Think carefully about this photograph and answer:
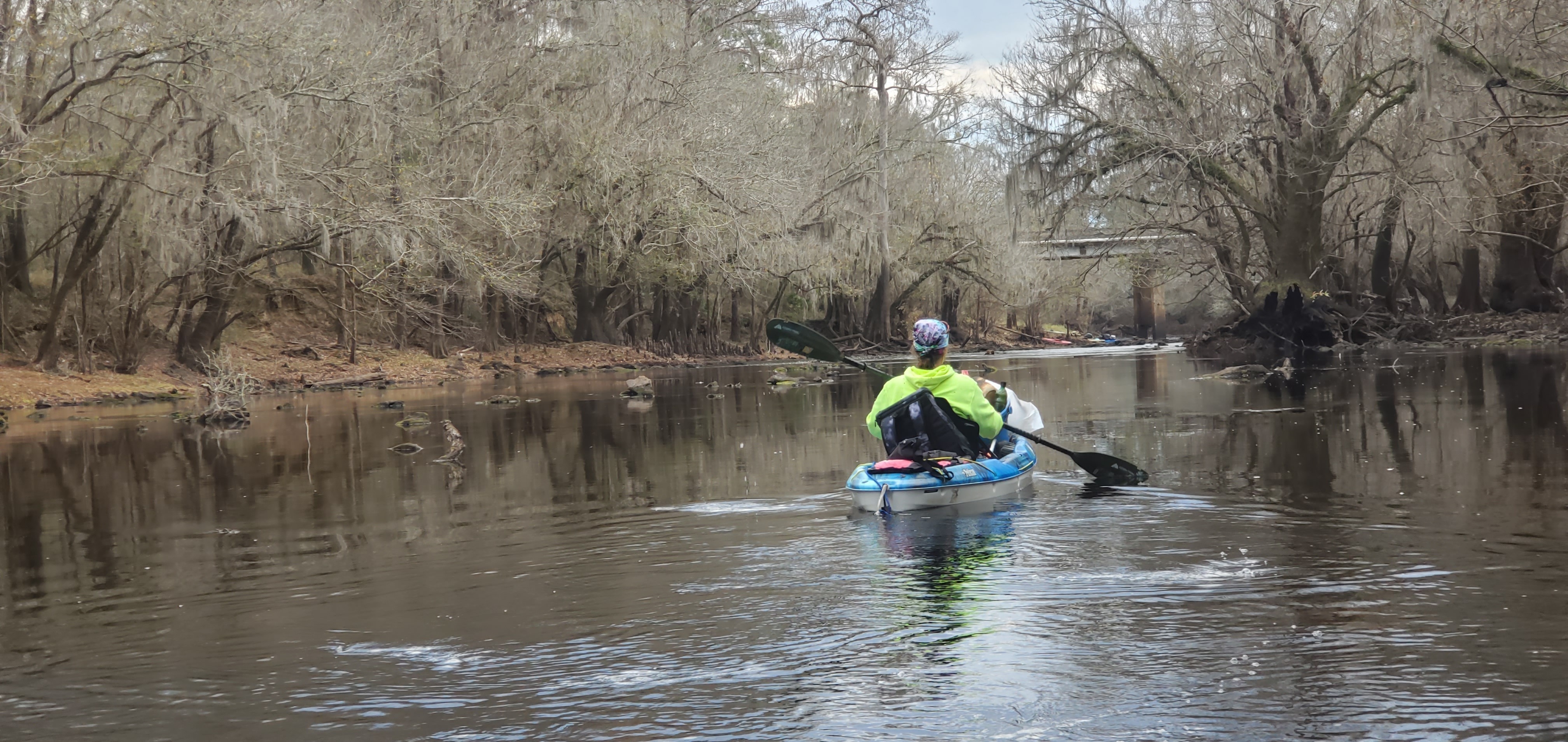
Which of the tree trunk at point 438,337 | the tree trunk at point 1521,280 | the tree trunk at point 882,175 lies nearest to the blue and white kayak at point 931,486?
the tree trunk at point 438,337

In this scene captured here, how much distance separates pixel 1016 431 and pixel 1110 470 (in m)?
0.95

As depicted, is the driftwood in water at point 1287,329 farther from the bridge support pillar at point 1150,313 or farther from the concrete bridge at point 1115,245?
the bridge support pillar at point 1150,313

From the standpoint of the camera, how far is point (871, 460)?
50.0 ft

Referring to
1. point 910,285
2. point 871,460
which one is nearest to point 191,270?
point 871,460

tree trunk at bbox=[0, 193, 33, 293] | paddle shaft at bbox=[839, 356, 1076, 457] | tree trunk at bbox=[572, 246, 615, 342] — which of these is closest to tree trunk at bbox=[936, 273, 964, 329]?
tree trunk at bbox=[572, 246, 615, 342]

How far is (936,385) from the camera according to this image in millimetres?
11047

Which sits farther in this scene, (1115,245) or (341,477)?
(1115,245)

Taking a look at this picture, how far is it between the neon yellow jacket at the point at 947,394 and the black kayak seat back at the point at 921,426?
0.08m

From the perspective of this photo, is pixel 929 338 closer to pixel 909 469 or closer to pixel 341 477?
pixel 909 469

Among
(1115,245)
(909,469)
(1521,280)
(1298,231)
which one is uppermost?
(1115,245)

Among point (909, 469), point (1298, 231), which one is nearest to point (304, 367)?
point (1298, 231)

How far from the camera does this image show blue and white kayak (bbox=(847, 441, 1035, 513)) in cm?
1060

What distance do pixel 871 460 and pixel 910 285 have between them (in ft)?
129

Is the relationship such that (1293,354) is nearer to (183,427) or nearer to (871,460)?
(871,460)
